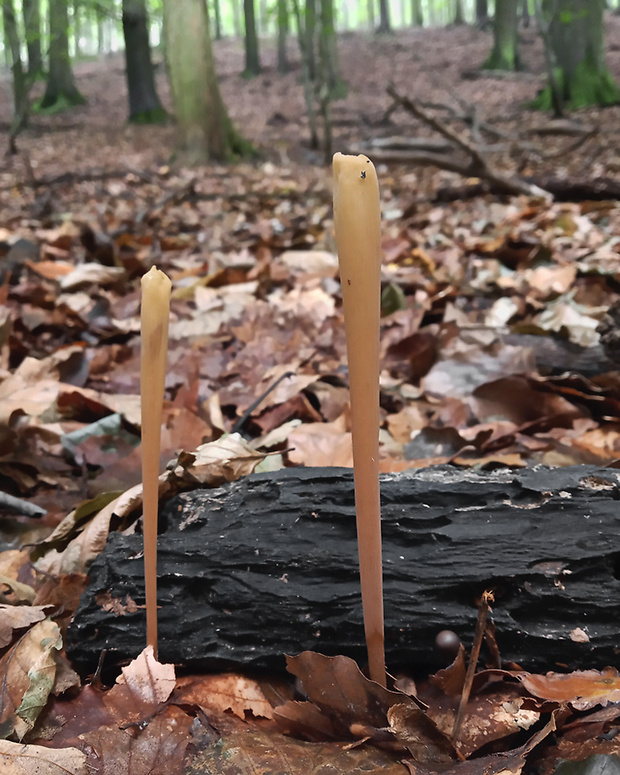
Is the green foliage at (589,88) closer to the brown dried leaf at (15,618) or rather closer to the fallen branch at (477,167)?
the fallen branch at (477,167)

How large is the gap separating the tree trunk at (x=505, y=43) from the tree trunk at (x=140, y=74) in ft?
34.0

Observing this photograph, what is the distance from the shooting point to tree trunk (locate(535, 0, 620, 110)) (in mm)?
11391

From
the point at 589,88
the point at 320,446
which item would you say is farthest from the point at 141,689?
the point at 589,88

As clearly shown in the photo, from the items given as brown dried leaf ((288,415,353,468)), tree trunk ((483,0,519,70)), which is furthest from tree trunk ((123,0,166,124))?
brown dried leaf ((288,415,353,468))

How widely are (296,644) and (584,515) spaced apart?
1.82 ft

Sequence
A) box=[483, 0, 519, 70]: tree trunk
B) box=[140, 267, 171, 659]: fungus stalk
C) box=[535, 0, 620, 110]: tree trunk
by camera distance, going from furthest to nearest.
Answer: box=[483, 0, 519, 70]: tree trunk, box=[535, 0, 620, 110]: tree trunk, box=[140, 267, 171, 659]: fungus stalk

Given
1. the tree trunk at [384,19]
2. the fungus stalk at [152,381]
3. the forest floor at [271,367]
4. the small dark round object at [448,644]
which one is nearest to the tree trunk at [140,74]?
the forest floor at [271,367]

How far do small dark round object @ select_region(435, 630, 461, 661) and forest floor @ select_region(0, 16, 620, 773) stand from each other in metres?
0.10

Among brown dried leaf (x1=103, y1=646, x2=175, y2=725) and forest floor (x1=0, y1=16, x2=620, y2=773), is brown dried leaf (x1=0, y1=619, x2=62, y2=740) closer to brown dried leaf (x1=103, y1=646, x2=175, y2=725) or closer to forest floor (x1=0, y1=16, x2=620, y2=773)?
forest floor (x1=0, y1=16, x2=620, y2=773)

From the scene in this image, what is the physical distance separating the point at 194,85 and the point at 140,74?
25.5ft

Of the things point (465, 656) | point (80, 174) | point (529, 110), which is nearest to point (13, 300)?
point (465, 656)

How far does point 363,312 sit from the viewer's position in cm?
76

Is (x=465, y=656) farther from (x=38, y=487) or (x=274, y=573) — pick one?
(x=38, y=487)

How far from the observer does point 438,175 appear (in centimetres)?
701
